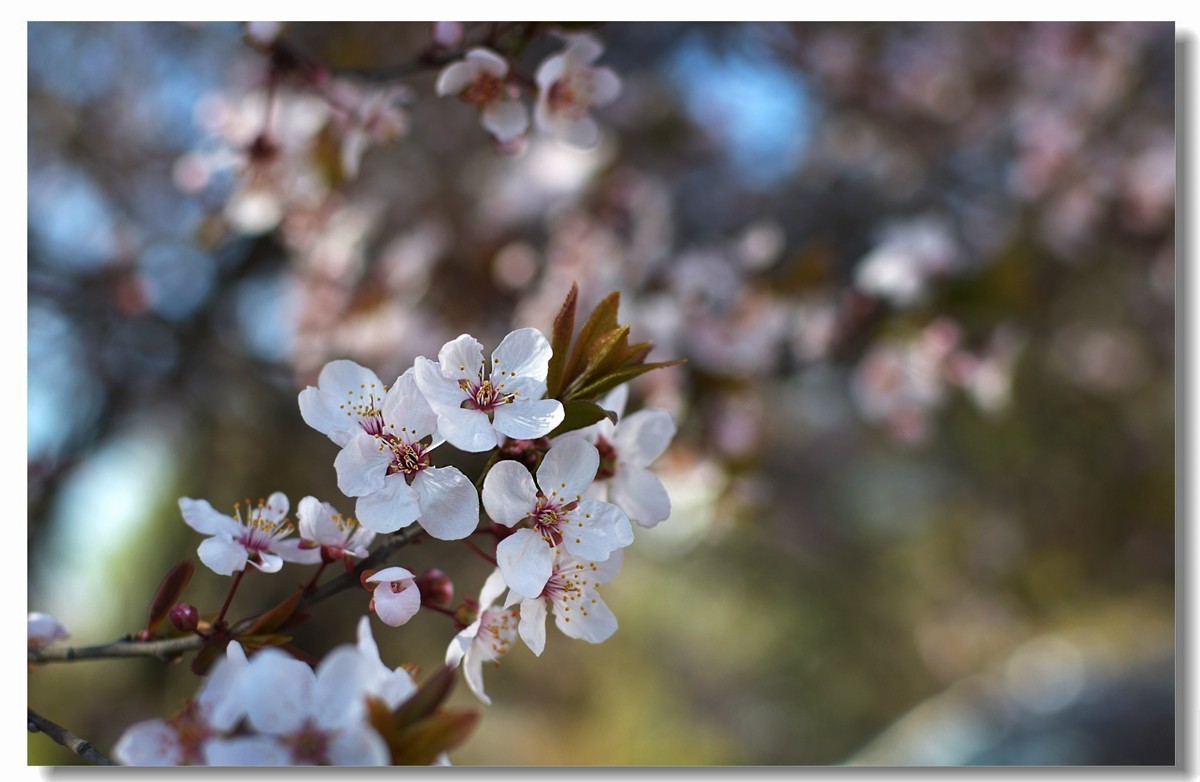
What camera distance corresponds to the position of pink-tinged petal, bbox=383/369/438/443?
0.56 metres

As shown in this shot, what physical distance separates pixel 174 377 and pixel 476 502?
1581 mm

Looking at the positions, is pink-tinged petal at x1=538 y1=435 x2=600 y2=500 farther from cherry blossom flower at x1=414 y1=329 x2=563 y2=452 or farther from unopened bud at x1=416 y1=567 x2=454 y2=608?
unopened bud at x1=416 y1=567 x2=454 y2=608

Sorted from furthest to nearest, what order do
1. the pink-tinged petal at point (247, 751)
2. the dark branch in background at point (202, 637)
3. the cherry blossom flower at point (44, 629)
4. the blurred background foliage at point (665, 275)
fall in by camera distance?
the blurred background foliage at point (665, 275) → the cherry blossom flower at point (44, 629) → the dark branch in background at point (202, 637) → the pink-tinged petal at point (247, 751)

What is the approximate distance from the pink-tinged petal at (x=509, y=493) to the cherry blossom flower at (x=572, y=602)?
0.04 metres

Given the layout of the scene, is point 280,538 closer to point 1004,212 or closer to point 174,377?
point 174,377

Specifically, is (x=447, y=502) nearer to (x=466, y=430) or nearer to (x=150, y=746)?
(x=466, y=430)

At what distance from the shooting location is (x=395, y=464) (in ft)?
1.85

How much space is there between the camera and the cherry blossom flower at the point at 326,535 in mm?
572

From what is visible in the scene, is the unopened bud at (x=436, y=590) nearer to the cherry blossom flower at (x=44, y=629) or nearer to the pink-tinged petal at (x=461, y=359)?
the pink-tinged petal at (x=461, y=359)

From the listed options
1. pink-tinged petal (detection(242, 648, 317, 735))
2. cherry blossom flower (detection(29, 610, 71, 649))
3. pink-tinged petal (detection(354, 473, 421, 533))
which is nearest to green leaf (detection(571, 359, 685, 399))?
pink-tinged petal (detection(354, 473, 421, 533))

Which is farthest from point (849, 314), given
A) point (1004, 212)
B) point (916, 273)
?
point (1004, 212)

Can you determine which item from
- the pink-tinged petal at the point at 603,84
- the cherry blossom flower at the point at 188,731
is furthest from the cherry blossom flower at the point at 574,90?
the cherry blossom flower at the point at 188,731

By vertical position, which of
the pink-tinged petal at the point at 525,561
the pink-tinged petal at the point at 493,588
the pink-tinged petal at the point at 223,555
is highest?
the pink-tinged petal at the point at 223,555

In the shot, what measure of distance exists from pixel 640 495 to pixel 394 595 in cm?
19
